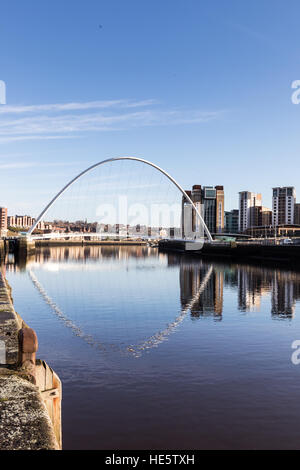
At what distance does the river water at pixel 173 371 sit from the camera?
10.2 metres

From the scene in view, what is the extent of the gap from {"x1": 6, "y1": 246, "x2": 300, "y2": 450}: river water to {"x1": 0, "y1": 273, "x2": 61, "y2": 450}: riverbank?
168 centimetres

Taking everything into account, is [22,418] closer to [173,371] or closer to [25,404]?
[25,404]

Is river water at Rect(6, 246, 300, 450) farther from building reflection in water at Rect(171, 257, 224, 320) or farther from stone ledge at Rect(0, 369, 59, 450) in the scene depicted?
stone ledge at Rect(0, 369, 59, 450)

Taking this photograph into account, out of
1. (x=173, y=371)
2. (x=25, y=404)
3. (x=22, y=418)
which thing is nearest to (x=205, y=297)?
(x=173, y=371)

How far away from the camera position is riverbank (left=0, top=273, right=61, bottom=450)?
6375mm

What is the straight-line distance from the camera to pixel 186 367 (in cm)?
1537

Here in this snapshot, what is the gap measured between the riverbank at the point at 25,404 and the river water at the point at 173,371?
5.52 feet

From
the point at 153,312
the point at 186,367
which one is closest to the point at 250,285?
the point at 153,312

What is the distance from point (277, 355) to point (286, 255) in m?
57.5

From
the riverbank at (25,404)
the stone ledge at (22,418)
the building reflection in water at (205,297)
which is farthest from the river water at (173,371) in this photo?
the stone ledge at (22,418)

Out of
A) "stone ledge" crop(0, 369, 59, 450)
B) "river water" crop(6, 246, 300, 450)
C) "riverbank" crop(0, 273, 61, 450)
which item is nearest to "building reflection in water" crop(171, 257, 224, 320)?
"river water" crop(6, 246, 300, 450)

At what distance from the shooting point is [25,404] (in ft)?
24.9

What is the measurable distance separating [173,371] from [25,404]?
26.4ft

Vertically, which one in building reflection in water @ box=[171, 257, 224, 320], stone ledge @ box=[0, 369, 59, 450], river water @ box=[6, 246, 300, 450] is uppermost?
stone ledge @ box=[0, 369, 59, 450]
